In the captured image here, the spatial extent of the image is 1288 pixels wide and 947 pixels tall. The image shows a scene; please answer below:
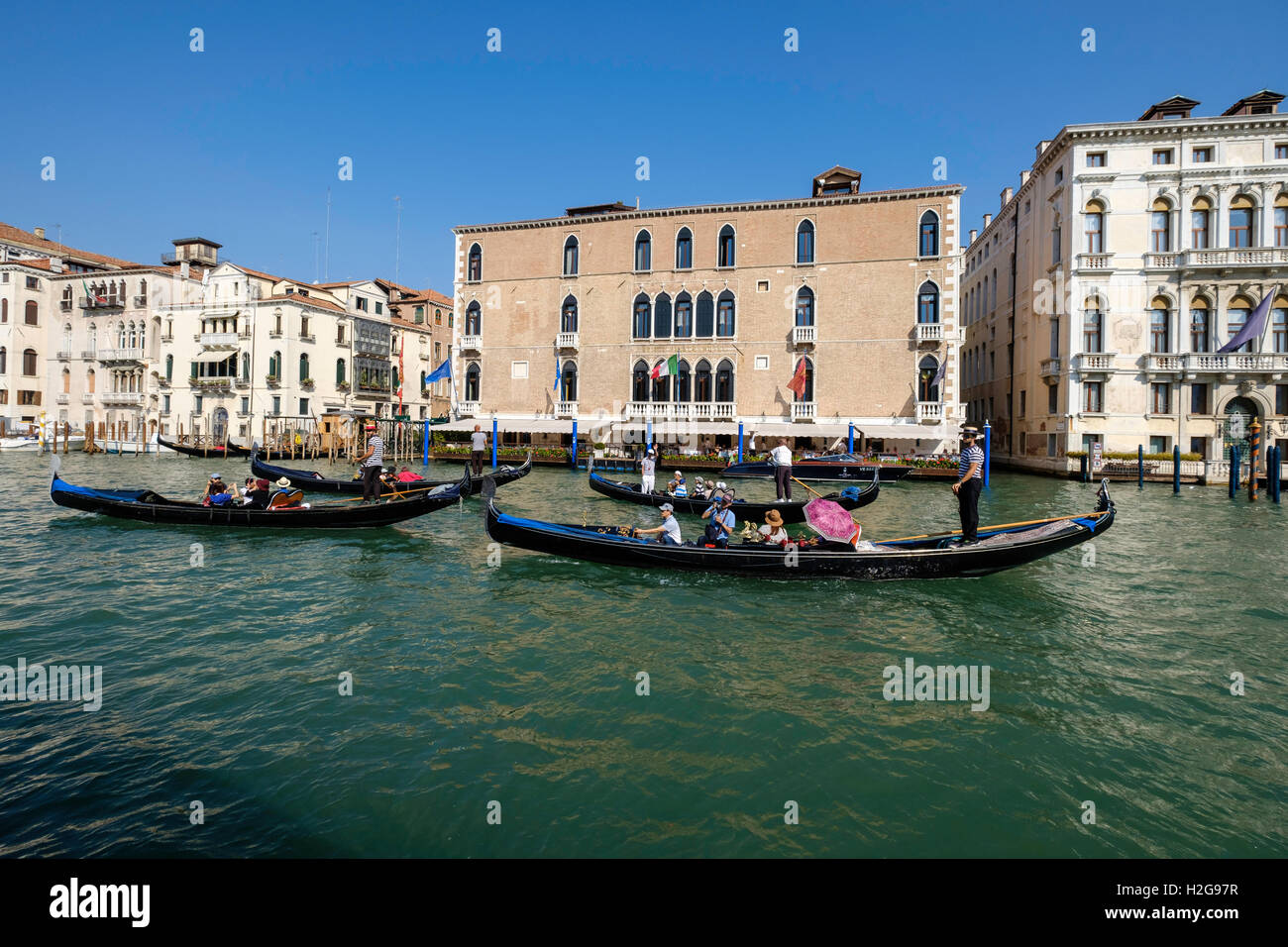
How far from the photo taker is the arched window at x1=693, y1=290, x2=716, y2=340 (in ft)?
91.8

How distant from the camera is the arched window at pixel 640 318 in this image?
2883cm

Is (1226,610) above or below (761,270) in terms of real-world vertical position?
below

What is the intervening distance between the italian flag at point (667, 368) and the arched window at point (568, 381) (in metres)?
3.91

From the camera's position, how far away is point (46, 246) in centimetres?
3997

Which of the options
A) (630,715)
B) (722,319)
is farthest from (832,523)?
(722,319)

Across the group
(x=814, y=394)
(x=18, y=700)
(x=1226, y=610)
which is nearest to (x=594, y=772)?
(x=18, y=700)

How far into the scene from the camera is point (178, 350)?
116ft

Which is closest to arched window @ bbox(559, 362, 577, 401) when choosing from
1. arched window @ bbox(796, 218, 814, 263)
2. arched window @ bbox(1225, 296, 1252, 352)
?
arched window @ bbox(796, 218, 814, 263)

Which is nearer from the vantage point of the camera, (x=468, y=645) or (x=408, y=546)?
(x=468, y=645)

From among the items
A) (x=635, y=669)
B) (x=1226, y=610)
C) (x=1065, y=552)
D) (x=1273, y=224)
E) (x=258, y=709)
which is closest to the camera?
(x=258, y=709)

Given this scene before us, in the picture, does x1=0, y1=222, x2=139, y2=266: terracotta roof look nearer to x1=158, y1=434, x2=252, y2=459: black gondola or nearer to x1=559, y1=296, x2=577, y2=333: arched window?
x1=158, y1=434, x2=252, y2=459: black gondola

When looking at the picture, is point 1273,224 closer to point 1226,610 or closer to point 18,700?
point 1226,610

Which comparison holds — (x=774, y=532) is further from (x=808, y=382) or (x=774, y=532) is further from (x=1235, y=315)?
(x=1235, y=315)

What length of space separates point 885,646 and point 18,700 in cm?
688
